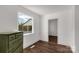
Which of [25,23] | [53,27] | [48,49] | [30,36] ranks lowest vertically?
[48,49]

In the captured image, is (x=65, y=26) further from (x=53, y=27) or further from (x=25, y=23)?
(x=53, y=27)

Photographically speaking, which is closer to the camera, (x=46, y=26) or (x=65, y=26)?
(x=65, y=26)

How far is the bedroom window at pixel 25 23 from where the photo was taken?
4027mm

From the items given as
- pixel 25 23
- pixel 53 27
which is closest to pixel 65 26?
pixel 25 23

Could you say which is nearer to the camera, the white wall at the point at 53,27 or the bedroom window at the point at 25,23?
the bedroom window at the point at 25,23

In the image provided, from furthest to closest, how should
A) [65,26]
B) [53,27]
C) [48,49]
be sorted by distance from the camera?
[53,27] → [65,26] → [48,49]

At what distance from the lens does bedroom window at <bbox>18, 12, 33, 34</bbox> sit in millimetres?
4027

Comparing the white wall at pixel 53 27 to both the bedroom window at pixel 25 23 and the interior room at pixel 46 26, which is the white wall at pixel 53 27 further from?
the bedroom window at pixel 25 23

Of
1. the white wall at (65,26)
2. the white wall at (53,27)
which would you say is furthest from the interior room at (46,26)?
the white wall at (53,27)

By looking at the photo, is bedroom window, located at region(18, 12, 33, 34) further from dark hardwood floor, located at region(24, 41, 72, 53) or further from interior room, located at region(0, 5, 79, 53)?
dark hardwood floor, located at region(24, 41, 72, 53)

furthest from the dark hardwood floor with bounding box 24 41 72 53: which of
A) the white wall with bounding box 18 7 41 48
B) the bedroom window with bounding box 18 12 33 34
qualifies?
the bedroom window with bounding box 18 12 33 34

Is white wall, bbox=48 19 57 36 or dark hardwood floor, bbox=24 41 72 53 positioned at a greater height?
white wall, bbox=48 19 57 36

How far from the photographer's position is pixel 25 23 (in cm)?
449
